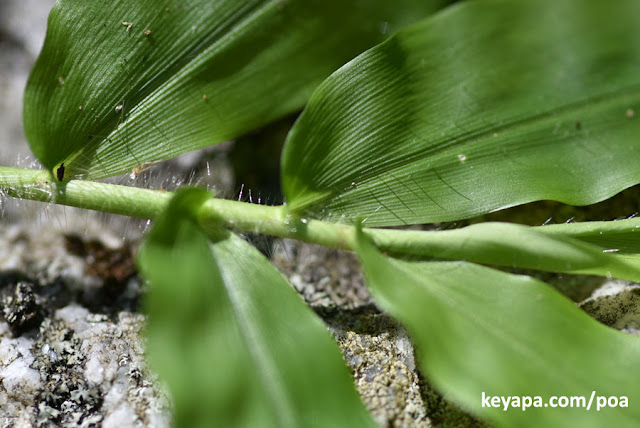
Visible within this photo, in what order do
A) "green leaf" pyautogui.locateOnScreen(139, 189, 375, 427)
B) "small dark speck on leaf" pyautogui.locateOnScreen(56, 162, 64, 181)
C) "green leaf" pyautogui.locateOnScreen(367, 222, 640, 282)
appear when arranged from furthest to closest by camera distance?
"small dark speck on leaf" pyautogui.locateOnScreen(56, 162, 64, 181) < "green leaf" pyautogui.locateOnScreen(367, 222, 640, 282) < "green leaf" pyautogui.locateOnScreen(139, 189, 375, 427)

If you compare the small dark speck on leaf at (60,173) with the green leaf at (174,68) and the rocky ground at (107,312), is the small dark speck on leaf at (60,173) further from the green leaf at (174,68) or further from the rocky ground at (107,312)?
the rocky ground at (107,312)

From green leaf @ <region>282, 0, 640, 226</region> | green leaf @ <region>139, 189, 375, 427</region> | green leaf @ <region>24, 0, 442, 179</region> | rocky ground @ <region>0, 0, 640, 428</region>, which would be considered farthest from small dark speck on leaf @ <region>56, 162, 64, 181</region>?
green leaf @ <region>282, 0, 640, 226</region>

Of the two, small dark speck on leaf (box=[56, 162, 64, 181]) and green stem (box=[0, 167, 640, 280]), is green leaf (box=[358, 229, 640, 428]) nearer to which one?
green stem (box=[0, 167, 640, 280])

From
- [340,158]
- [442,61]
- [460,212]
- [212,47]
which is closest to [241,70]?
[212,47]

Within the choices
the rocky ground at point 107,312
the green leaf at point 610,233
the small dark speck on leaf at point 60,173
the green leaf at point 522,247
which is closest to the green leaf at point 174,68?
the small dark speck on leaf at point 60,173

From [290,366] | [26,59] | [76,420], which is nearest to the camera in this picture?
[290,366]

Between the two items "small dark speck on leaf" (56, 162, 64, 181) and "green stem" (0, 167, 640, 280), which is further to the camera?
"small dark speck on leaf" (56, 162, 64, 181)

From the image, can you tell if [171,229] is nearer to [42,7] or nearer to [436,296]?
[436,296]
